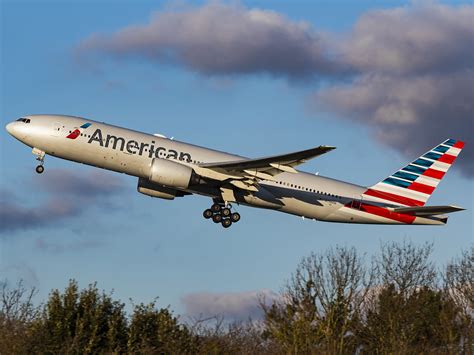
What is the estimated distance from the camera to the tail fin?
1825 inches

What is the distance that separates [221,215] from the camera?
43969 mm

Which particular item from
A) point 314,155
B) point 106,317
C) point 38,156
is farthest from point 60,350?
point 314,155

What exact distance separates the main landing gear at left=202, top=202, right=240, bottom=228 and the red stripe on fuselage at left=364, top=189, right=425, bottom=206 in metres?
7.30

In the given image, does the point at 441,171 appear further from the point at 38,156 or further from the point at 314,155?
the point at 38,156

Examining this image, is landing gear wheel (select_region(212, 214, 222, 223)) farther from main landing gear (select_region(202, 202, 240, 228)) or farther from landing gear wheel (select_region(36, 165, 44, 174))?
landing gear wheel (select_region(36, 165, 44, 174))

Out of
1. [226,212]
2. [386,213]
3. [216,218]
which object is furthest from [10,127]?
[386,213]

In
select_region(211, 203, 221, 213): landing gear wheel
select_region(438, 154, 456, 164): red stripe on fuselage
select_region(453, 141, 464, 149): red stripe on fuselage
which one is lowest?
select_region(211, 203, 221, 213): landing gear wheel

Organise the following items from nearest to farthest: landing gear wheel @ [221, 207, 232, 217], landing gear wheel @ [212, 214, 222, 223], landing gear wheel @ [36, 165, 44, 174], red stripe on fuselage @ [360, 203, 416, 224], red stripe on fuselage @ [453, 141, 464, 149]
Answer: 1. landing gear wheel @ [36, 165, 44, 174]
2. landing gear wheel @ [221, 207, 232, 217]
3. landing gear wheel @ [212, 214, 222, 223]
4. red stripe on fuselage @ [360, 203, 416, 224]
5. red stripe on fuselage @ [453, 141, 464, 149]

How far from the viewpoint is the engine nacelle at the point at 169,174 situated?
132 feet

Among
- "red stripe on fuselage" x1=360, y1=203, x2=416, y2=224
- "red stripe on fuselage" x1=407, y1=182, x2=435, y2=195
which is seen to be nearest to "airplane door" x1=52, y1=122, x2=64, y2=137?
"red stripe on fuselage" x1=360, y1=203, x2=416, y2=224

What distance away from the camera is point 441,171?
4912 centimetres

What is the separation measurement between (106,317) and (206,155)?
33.7 ft

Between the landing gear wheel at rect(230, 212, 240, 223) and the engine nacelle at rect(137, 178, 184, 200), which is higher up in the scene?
the engine nacelle at rect(137, 178, 184, 200)

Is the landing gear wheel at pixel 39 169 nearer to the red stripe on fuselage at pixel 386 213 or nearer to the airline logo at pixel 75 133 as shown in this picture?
the airline logo at pixel 75 133
